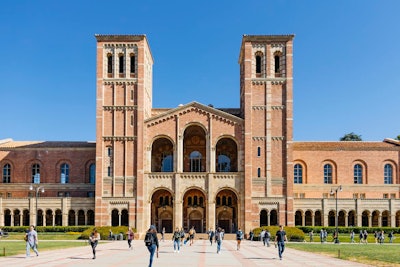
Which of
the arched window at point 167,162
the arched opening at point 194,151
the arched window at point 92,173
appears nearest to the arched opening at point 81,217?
the arched window at point 92,173

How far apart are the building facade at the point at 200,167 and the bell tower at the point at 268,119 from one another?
0.12 m

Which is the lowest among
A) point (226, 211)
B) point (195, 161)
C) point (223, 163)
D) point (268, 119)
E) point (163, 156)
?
point (226, 211)

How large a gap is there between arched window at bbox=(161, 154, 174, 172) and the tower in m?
6.23

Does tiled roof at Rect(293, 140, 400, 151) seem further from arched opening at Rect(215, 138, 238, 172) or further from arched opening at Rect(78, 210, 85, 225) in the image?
arched opening at Rect(78, 210, 85, 225)

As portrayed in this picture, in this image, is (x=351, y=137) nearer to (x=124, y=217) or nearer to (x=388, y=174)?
(x=388, y=174)

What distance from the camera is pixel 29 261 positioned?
89.0 feet

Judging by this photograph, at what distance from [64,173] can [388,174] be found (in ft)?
141

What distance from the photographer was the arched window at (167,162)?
7069 centimetres

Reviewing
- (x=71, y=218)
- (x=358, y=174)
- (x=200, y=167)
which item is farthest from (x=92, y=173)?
(x=358, y=174)

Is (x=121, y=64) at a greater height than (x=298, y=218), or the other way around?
(x=121, y=64)

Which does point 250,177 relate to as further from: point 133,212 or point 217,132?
point 133,212

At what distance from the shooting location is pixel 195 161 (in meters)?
70.9

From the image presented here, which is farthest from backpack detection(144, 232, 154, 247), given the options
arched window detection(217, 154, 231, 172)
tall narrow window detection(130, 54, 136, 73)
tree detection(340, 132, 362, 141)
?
tree detection(340, 132, 362, 141)

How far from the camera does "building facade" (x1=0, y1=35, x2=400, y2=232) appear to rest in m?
64.6
